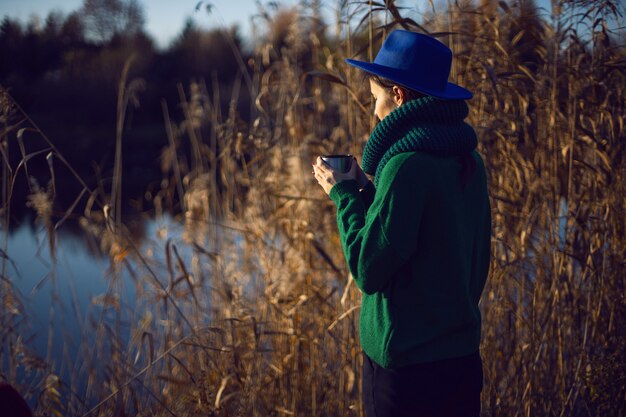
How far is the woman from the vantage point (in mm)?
1269

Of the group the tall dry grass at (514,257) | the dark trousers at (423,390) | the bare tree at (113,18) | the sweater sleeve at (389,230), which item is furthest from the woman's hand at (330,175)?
the bare tree at (113,18)

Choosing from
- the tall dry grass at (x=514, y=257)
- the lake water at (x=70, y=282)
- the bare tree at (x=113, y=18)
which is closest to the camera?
the tall dry grass at (x=514, y=257)

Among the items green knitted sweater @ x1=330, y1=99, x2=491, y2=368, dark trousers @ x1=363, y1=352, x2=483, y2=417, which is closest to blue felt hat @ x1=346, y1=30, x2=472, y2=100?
green knitted sweater @ x1=330, y1=99, x2=491, y2=368

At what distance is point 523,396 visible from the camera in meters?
2.09

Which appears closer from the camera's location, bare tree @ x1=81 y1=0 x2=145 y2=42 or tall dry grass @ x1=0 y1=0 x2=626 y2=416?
tall dry grass @ x1=0 y1=0 x2=626 y2=416

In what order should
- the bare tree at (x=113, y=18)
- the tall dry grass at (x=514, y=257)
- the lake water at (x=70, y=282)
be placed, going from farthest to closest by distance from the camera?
the bare tree at (x=113, y=18) < the lake water at (x=70, y=282) < the tall dry grass at (x=514, y=257)

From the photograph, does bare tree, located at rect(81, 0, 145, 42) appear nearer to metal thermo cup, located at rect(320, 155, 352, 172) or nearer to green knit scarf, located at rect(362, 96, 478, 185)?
metal thermo cup, located at rect(320, 155, 352, 172)

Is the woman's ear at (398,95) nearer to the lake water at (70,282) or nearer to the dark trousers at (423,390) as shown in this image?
the dark trousers at (423,390)

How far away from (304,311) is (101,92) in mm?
7756

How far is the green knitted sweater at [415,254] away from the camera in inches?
→ 49.5

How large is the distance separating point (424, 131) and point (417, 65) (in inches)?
7.1

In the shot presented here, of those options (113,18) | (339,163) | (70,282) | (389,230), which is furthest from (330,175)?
(113,18)

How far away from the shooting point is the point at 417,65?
137cm

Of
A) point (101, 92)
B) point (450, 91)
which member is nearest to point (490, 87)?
point (450, 91)
